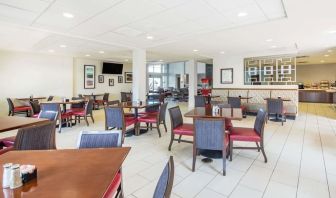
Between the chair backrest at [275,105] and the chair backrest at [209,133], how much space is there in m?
4.35

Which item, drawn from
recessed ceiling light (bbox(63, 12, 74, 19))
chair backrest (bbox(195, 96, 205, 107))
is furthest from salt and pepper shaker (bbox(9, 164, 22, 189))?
chair backrest (bbox(195, 96, 205, 107))

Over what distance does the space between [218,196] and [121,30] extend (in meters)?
4.36

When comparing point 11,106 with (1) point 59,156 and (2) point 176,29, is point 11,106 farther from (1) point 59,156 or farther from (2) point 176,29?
(1) point 59,156

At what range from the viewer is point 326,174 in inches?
111

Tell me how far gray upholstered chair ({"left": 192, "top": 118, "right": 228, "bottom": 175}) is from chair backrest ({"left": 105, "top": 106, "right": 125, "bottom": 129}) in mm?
1983

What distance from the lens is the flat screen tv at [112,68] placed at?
10.8m

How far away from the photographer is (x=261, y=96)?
26.9 feet

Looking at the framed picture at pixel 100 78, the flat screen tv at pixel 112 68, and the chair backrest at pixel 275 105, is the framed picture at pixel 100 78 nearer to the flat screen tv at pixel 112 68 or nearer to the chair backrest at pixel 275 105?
the flat screen tv at pixel 112 68

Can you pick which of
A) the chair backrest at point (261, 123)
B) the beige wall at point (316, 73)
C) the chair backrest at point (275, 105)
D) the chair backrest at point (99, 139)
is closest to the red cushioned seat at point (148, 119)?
the chair backrest at point (261, 123)

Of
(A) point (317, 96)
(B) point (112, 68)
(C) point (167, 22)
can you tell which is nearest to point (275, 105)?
(C) point (167, 22)

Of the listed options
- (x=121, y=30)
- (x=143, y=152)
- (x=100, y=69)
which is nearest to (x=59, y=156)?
(x=143, y=152)

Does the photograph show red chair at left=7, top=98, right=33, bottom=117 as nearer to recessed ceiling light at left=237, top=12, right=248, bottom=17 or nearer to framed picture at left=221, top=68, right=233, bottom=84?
recessed ceiling light at left=237, top=12, right=248, bottom=17

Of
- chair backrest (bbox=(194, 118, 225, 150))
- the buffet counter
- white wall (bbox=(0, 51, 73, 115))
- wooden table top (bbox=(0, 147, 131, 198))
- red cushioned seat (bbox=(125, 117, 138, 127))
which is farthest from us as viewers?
the buffet counter

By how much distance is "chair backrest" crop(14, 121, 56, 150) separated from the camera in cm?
200
